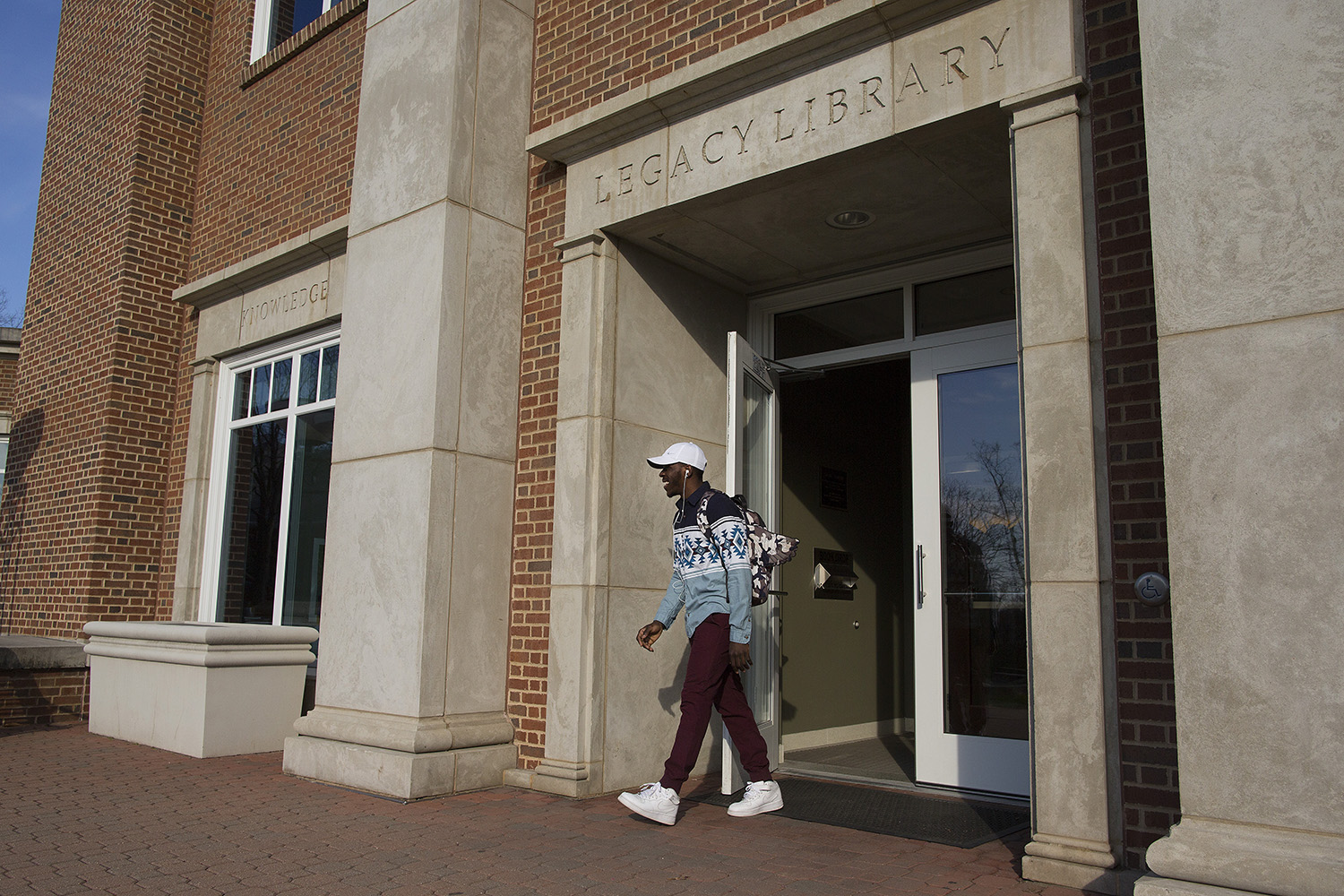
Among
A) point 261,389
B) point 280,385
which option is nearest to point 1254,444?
point 280,385

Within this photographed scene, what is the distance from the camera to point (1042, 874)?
3930 mm

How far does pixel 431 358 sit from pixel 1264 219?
14.6 ft

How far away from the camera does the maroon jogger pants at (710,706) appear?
500cm

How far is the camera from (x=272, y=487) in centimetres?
886

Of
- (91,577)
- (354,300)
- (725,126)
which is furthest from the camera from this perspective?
(91,577)

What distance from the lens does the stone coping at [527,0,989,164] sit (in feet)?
15.9

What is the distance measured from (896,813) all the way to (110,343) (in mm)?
8476

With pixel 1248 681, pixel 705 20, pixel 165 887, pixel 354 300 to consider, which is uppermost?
pixel 705 20

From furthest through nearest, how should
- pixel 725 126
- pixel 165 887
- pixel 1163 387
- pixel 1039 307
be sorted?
1. pixel 725 126
2. pixel 1039 307
3. pixel 165 887
4. pixel 1163 387

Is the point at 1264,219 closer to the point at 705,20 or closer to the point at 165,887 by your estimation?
the point at 705,20

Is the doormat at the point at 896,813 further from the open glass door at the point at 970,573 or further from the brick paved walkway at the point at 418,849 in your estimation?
the open glass door at the point at 970,573

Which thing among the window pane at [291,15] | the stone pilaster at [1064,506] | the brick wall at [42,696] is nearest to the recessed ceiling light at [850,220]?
the stone pilaster at [1064,506]

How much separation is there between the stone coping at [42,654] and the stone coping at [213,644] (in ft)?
4.15

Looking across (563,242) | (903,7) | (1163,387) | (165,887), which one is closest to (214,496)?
(563,242)
